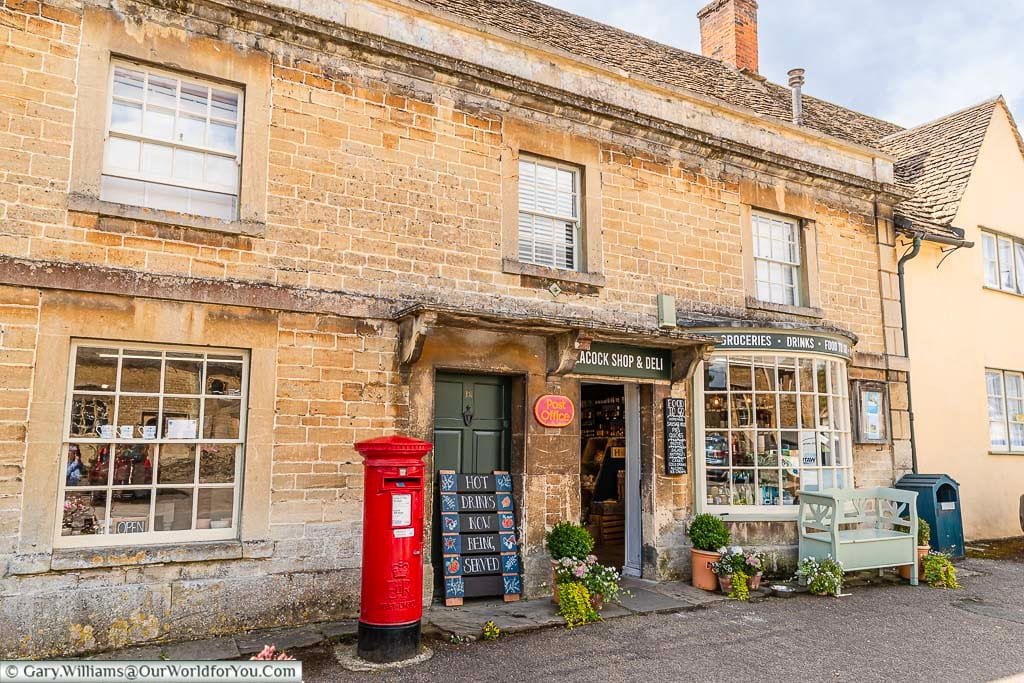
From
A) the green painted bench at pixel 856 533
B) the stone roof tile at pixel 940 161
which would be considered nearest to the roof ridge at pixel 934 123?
the stone roof tile at pixel 940 161

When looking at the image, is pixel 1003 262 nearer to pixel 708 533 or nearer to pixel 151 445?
pixel 708 533

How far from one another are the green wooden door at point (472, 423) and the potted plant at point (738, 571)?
2883mm

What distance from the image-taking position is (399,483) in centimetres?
599

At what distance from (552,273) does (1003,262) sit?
10.8 m

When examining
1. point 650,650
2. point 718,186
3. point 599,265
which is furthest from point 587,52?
point 650,650

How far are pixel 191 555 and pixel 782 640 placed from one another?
555cm

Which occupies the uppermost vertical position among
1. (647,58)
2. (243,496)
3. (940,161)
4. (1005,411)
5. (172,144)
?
(647,58)

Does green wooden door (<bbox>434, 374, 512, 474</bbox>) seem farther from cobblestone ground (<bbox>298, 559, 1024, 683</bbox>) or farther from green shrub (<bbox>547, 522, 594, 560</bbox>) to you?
cobblestone ground (<bbox>298, 559, 1024, 683</bbox>)

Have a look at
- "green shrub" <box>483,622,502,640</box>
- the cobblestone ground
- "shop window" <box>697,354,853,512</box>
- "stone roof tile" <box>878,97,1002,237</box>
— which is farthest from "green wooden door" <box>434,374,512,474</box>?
"stone roof tile" <box>878,97,1002,237</box>

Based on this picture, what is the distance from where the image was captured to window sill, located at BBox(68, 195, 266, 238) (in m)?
6.37

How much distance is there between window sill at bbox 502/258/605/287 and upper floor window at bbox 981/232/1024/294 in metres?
9.34

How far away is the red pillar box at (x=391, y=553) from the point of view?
19.2ft

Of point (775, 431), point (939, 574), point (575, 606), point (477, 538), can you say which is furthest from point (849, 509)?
point (477, 538)

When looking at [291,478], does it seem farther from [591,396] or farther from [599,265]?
[591,396]
